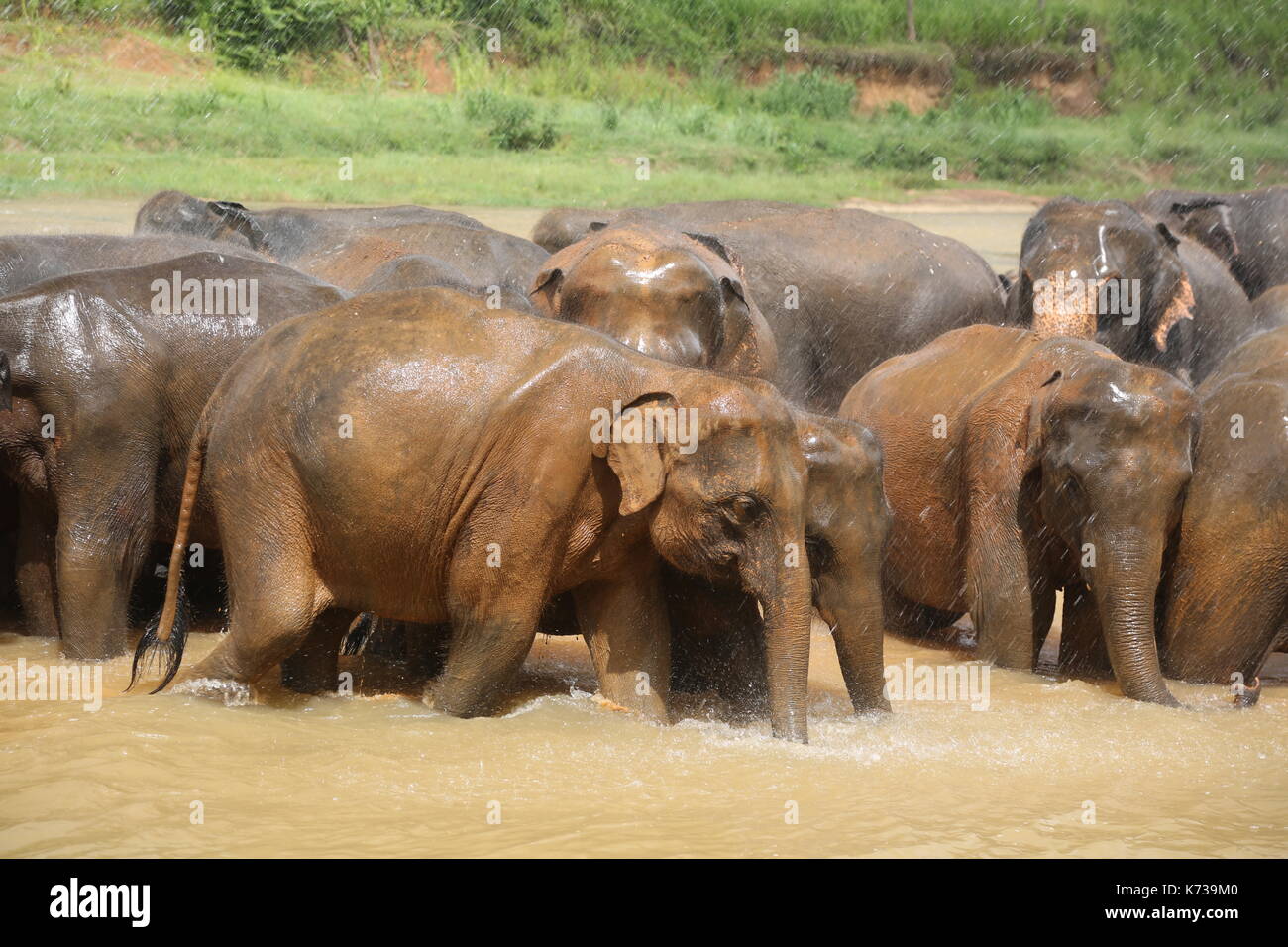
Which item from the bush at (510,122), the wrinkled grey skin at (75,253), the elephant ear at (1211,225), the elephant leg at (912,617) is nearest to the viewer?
the elephant leg at (912,617)

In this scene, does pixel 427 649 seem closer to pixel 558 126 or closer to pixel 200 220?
pixel 200 220

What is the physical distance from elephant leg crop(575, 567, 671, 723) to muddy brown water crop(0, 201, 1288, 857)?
0.33 feet

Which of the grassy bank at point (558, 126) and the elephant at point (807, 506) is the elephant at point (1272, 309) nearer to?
the elephant at point (807, 506)

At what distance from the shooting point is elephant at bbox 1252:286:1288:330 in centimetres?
1067

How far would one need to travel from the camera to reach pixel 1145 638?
295 inches

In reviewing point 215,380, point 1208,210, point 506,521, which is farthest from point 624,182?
point 506,521

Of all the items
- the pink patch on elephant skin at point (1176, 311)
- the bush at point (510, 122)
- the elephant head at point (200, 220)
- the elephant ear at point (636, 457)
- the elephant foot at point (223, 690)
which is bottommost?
the elephant foot at point (223, 690)

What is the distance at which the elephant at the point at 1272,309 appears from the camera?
10.7 metres

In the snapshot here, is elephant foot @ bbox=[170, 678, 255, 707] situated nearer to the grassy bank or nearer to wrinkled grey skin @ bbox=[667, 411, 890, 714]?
wrinkled grey skin @ bbox=[667, 411, 890, 714]

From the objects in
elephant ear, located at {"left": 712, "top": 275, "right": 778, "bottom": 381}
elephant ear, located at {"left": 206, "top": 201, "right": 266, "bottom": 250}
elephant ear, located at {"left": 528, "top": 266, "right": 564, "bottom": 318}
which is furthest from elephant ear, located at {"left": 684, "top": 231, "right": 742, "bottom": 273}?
elephant ear, located at {"left": 206, "top": 201, "right": 266, "bottom": 250}

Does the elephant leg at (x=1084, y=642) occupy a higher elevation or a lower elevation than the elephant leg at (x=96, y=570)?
lower

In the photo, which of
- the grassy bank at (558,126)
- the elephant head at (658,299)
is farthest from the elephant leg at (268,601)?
the grassy bank at (558,126)

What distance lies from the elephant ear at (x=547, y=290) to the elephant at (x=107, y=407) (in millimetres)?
1918

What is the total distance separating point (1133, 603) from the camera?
7.45m
